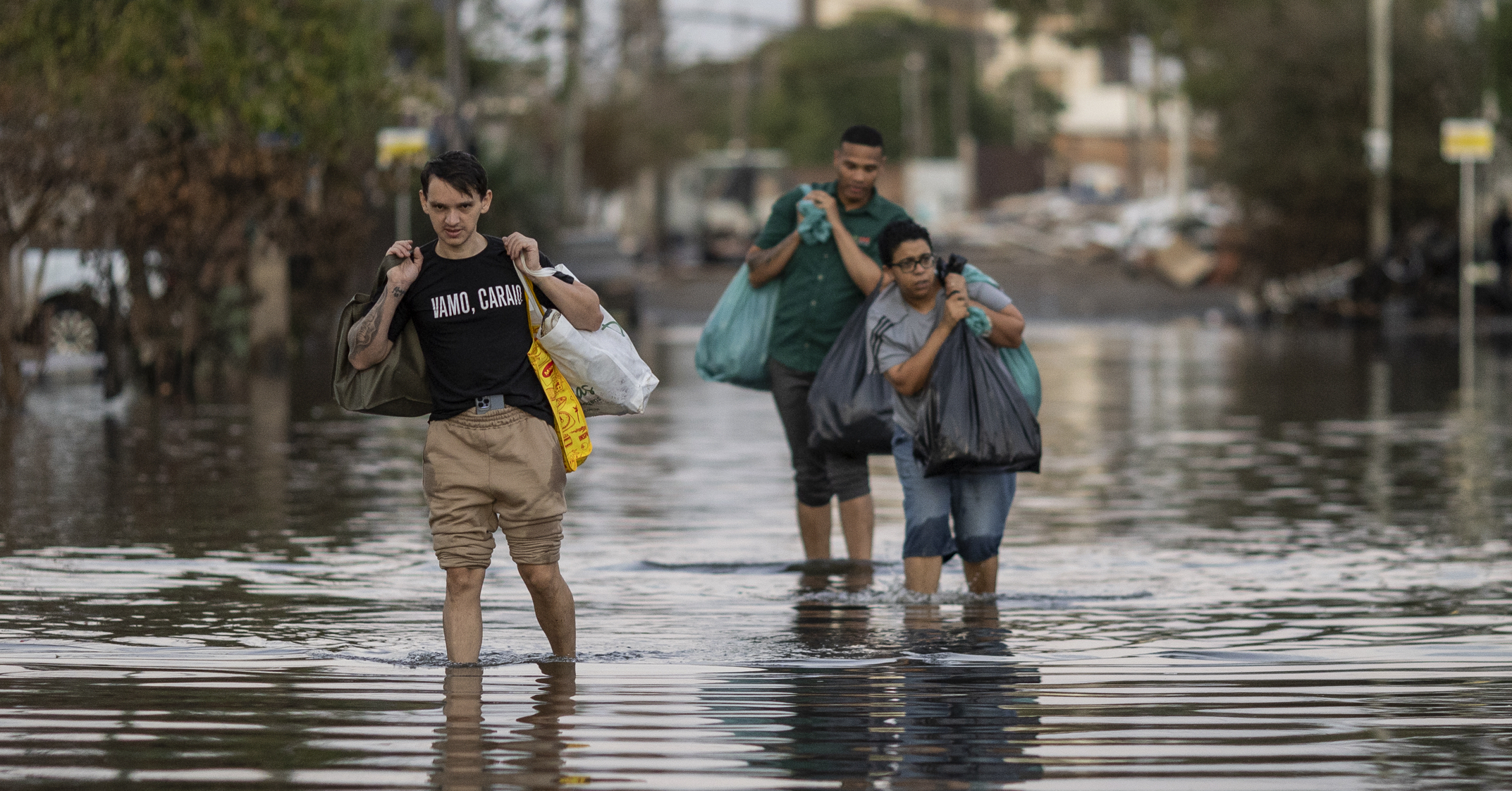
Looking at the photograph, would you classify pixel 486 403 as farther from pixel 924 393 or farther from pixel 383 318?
pixel 924 393

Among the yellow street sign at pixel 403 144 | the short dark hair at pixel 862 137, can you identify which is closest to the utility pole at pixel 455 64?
the yellow street sign at pixel 403 144

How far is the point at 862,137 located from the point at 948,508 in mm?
1634

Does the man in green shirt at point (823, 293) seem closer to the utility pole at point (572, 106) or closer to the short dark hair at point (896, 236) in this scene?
the short dark hair at point (896, 236)

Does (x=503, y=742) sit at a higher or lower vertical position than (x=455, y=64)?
lower

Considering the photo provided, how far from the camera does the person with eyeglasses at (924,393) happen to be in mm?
9320

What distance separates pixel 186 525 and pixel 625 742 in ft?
19.5

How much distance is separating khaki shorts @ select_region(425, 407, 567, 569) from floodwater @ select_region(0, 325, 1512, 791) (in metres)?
0.38

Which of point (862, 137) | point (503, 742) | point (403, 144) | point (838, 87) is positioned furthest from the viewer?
point (838, 87)

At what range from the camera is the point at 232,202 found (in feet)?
73.5

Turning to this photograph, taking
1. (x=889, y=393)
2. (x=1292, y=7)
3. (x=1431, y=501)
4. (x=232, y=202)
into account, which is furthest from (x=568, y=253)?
(x=889, y=393)

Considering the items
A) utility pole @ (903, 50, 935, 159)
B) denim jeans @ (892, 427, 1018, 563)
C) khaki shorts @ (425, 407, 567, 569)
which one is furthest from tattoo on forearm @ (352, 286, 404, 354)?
utility pole @ (903, 50, 935, 159)

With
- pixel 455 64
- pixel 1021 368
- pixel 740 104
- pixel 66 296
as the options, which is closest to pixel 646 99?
pixel 740 104

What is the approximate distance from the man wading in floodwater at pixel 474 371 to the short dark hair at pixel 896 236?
1904 millimetres

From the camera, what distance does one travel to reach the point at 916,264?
30.5 feet
